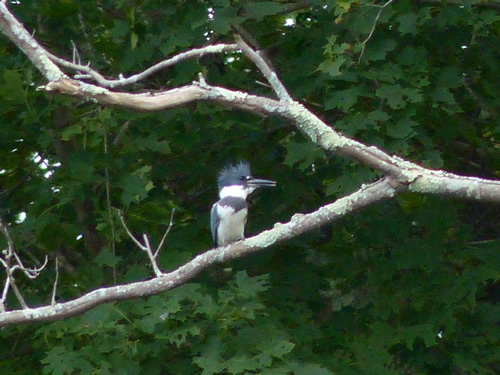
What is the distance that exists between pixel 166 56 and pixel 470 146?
189cm

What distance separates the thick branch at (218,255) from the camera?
10.7 ft

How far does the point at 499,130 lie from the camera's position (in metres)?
5.28

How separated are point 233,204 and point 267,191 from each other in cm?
32

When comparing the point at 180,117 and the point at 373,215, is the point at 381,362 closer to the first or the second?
the point at 373,215

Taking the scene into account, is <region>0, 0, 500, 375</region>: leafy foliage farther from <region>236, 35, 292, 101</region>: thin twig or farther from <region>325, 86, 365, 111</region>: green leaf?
<region>236, 35, 292, 101</region>: thin twig

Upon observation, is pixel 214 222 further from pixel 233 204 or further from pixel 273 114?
pixel 273 114

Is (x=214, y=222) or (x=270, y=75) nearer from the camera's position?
(x=270, y=75)

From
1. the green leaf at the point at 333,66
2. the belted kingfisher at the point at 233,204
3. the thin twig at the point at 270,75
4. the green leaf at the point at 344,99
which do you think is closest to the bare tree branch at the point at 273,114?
the thin twig at the point at 270,75

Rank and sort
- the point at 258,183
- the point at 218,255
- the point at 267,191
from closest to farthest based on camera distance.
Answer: the point at 218,255
the point at 258,183
the point at 267,191

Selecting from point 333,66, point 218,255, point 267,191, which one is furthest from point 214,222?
point 218,255

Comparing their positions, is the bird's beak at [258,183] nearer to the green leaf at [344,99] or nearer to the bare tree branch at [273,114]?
the green leaf at [344,99]

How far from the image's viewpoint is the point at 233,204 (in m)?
5.48

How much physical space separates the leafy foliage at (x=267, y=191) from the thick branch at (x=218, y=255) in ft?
3.76

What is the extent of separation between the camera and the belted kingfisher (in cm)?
542
